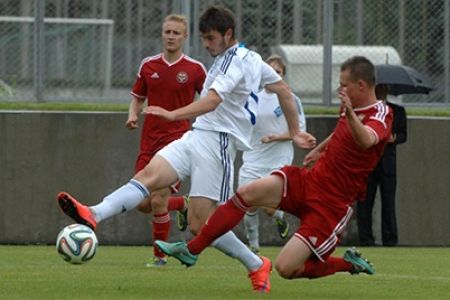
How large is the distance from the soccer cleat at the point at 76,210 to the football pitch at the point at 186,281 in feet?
1.55

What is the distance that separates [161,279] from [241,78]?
172 cm

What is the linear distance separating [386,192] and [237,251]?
7.33 m

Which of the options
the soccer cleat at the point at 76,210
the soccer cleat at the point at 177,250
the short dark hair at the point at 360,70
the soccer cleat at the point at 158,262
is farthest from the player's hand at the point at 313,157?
the soccer cleat at the point at 158,262

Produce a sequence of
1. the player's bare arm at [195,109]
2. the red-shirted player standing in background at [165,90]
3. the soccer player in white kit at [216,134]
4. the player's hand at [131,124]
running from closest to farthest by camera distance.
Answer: the player's bare arm at [195,109] < the soccer player in white kit at [216,134] < the player's hand at [131,124] < the red-shirted player standing in background at [165,90]

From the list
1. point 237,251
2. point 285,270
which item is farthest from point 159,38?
point 285,270

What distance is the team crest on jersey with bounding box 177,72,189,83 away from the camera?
13.3 meters

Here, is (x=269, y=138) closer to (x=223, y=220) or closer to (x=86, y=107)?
(x=86, y=107)

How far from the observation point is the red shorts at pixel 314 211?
9.66 meters

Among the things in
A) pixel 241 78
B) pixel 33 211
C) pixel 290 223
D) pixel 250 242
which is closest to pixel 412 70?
pixel 290 223

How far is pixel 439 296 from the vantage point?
9875 millimetres

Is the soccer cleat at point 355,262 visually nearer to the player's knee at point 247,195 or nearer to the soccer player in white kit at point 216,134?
the soccer player in white kit at point 216,134

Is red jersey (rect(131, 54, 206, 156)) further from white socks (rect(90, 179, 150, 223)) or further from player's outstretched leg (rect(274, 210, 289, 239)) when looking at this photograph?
player's outstretched leg (rect(274, 210, 289, 239))

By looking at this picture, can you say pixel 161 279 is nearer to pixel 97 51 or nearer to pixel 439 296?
pixel 439 296

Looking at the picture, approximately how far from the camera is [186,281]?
35.5 ft
